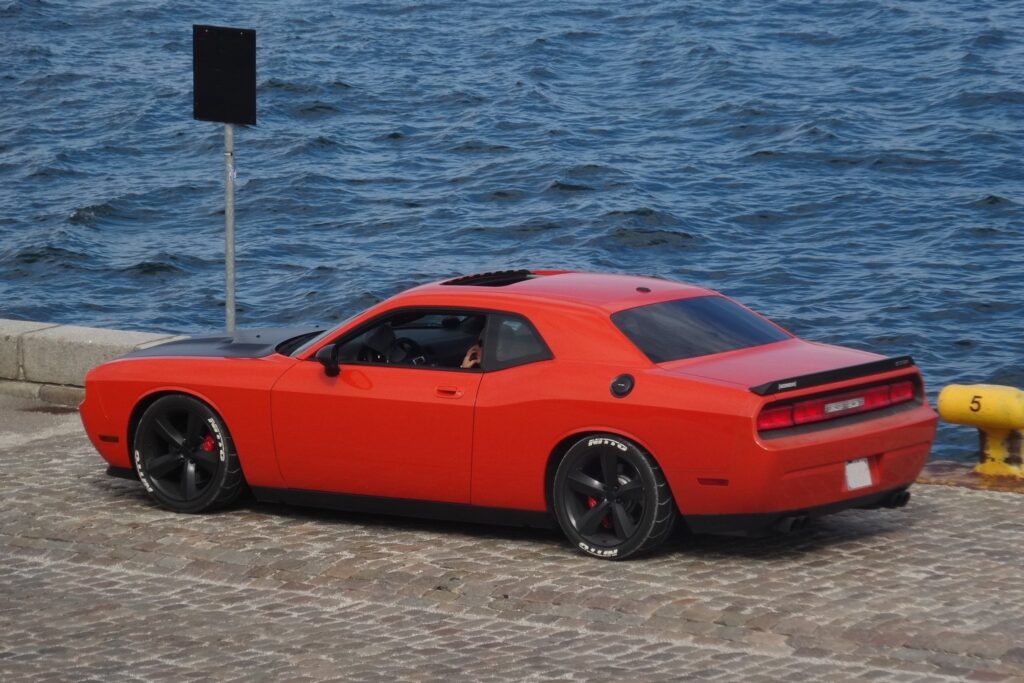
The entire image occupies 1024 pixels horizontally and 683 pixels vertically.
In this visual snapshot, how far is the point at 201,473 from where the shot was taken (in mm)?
10281

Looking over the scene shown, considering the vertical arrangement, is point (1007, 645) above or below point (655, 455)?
below

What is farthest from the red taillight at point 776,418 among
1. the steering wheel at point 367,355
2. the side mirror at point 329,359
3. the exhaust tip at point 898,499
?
the side mirror at point 329,359

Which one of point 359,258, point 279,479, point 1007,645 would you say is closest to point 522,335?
point 279,479

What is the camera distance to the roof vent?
995 cm

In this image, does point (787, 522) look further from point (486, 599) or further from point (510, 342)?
point (510, 342)

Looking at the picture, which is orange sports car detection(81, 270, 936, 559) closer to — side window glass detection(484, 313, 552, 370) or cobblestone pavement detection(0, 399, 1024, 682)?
side window glass detection(484, 313, 552, 370)

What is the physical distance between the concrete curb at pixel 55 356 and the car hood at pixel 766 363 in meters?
5.48

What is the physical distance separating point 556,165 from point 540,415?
25888 millimetres

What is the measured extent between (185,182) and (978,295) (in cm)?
1710

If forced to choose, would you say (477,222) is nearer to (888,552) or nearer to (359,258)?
(359,258)

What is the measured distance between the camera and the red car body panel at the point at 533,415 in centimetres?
862

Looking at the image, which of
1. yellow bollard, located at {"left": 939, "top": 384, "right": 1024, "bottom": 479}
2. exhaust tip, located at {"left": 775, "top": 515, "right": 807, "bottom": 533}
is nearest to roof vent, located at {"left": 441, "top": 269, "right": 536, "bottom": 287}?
exhaust tip, located at {"left": 775, "top": 515, "right": 807, "bottom": 533}

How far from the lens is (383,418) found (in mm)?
9531

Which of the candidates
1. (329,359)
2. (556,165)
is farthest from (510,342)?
(556,165)
